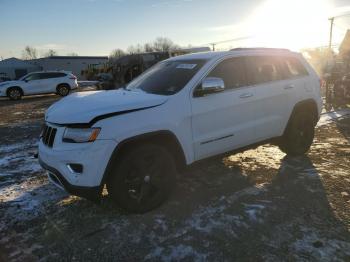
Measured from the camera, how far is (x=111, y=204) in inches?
180

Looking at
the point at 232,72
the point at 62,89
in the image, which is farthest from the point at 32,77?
the point at 232,72

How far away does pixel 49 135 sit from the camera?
4.16 m

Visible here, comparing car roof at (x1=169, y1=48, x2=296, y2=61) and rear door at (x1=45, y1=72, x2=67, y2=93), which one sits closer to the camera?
car roof at (x1=169, y1=48, x2=296, y2=61)

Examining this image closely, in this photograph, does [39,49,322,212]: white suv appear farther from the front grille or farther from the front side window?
the front side window

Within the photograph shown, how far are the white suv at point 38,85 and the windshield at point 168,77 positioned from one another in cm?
1895

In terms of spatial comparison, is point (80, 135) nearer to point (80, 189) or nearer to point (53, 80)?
point (80, 189)

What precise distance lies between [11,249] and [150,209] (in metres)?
1.55

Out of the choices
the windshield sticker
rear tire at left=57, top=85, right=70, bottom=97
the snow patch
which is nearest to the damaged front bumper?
the windshield sticker

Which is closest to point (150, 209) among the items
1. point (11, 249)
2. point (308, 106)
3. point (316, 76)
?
point (11, 249)

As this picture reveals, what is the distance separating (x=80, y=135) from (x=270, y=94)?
9.90 feet

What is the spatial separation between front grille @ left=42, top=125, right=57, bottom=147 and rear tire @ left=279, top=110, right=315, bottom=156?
3708 millimetres

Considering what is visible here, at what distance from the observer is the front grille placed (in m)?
4.07

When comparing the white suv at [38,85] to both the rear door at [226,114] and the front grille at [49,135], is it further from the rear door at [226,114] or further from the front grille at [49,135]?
the rear door at [226,114]

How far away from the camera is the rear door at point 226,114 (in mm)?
4512
